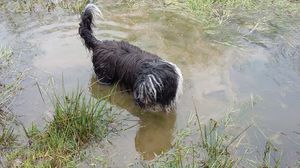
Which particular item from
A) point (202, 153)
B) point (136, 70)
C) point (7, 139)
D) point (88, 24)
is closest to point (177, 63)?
point (136, 70)

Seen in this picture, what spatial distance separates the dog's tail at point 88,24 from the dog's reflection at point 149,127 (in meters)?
0.54

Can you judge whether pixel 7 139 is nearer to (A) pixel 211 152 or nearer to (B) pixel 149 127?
(B) pixel 149 127

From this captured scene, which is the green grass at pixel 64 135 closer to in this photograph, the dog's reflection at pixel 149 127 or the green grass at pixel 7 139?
the green grass at pixel 7 139

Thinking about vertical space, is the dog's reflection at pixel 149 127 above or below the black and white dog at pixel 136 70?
below

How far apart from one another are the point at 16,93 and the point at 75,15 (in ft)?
7.83

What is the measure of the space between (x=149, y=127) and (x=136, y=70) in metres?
0.68

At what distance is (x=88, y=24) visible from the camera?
5.42m

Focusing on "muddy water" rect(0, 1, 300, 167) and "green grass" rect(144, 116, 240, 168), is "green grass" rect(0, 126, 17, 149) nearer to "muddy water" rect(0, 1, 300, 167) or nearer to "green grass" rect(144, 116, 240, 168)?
"muddy water" rect(0, 1, 300, 167)

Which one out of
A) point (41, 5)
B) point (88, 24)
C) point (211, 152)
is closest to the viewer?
point (211, 152)

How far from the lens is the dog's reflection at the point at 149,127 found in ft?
15.1

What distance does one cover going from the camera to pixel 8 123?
4.81 meters

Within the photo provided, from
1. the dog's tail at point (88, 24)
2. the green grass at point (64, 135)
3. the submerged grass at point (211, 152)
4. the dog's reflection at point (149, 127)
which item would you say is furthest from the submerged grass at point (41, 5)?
the submerged grass at point (211, 152)

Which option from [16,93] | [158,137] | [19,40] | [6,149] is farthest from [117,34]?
[6,149]

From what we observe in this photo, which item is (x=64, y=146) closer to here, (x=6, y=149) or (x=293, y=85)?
(x=6, y=149)
